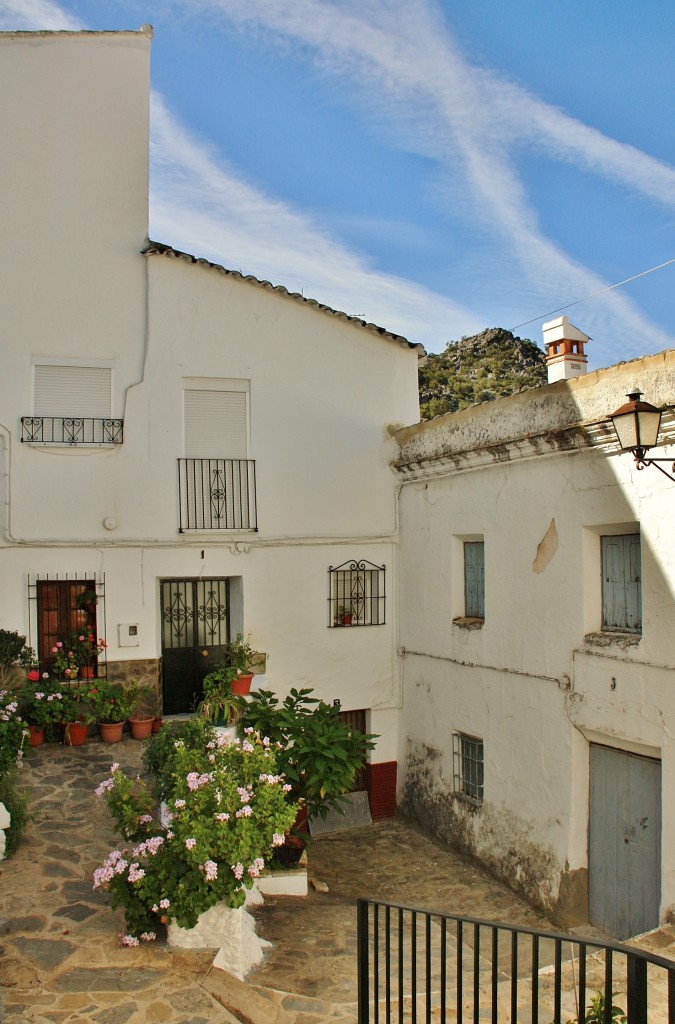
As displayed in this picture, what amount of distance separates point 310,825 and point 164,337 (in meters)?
7.29

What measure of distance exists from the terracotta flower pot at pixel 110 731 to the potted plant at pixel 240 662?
1.53 m

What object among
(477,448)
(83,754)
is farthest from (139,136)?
(83,754)

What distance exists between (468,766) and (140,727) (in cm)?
440

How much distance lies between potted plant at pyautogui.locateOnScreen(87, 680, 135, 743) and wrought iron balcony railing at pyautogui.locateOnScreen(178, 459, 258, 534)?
2.37 m

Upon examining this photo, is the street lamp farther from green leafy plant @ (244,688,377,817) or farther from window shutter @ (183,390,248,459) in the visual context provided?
window shutter @ (183,390,248,459)

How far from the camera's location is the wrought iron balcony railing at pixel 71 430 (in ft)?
36.6

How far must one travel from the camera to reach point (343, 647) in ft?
41.1

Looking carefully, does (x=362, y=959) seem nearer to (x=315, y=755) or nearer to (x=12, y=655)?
(x=315, y=755)

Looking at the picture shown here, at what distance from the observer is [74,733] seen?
10586mm

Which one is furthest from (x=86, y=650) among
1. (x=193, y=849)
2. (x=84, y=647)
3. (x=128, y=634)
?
(x=193, y=849)

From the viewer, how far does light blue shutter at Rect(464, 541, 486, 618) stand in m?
11.1

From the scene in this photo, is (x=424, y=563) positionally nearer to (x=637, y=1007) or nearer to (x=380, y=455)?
(x=380, y=455)

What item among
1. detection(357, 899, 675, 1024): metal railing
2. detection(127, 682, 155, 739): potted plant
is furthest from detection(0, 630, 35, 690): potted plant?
detection(357, 899, 675, 1024): metal railing

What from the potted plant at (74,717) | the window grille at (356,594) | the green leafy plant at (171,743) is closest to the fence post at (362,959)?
the green leafy plant at (171,743)
